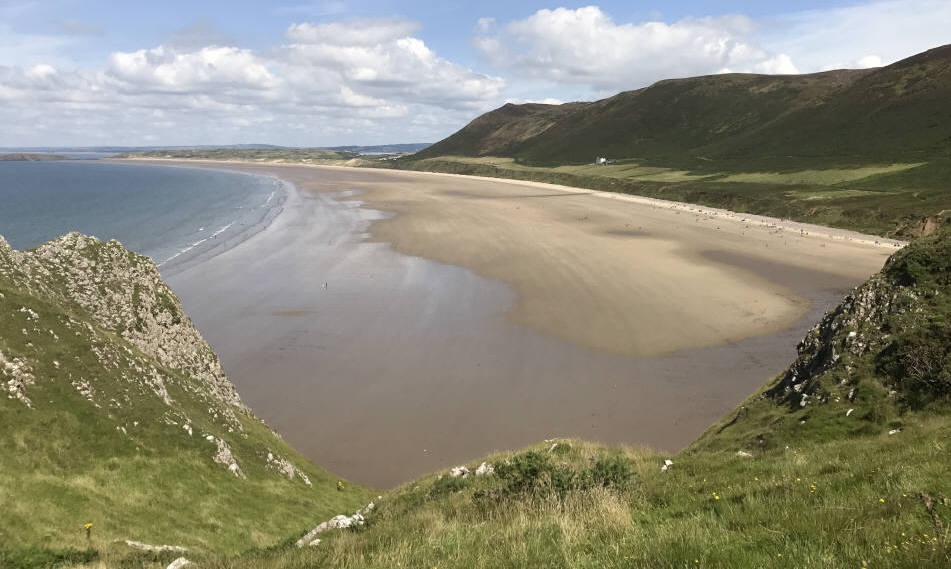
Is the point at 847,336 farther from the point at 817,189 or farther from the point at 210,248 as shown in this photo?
the point at 817,189

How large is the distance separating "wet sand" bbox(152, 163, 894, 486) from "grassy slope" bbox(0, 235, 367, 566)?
19.1 feet

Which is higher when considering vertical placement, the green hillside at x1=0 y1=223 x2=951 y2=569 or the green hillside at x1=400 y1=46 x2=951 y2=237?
the green hillside at x1=400 y1=46 x2=951 y2=237

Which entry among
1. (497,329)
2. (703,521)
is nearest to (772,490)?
(703,521)

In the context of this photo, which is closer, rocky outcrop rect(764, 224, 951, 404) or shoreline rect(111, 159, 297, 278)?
rocky outcrop rect(764, 224, 951, 404)

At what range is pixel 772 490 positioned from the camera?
8.54 metres

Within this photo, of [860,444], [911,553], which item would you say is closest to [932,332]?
[860,444]

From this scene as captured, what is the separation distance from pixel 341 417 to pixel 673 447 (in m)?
15.1

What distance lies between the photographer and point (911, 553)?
527cm

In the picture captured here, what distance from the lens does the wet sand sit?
80.3ft

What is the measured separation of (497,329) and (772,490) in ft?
91.9

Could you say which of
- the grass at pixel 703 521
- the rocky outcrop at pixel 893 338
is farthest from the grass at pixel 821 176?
the grass at pixel 703 521

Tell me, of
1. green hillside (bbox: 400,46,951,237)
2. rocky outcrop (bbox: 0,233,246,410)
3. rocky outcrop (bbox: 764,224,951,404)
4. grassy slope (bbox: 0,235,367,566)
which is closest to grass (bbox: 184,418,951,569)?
rocky outcrop (bbox: 764,224,951,404)

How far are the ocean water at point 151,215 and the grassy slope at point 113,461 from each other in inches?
1604

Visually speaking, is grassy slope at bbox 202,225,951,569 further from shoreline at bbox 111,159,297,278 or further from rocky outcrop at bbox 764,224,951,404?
shoreline at bbox 111,159,297,278
